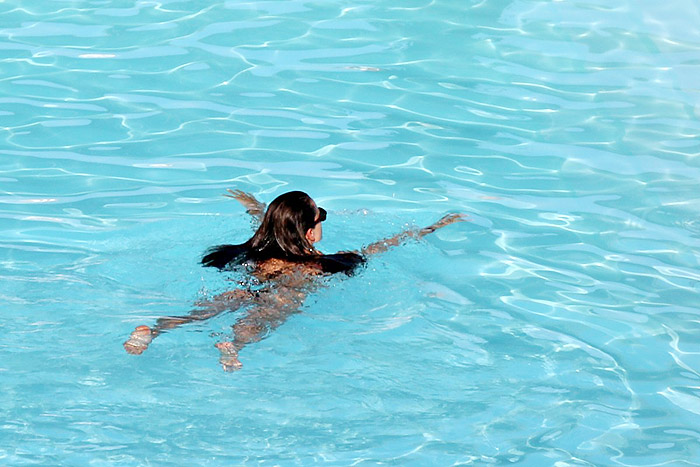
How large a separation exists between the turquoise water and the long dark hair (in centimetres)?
27

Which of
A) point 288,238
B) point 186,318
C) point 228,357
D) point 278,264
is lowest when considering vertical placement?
Result: point 228,357

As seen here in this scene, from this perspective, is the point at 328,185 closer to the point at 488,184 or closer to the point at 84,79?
the point at 488,184

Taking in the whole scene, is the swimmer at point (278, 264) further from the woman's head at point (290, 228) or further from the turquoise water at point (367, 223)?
the turquoise water at point (367, 223)

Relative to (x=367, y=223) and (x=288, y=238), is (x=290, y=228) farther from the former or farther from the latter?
(x=367, y=223)

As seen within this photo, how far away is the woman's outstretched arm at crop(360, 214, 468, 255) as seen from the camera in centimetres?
596

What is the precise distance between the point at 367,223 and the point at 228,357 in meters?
1.90

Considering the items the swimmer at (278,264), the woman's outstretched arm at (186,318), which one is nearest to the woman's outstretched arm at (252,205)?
the swimmer at (278,264)

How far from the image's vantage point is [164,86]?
8492 millimetres

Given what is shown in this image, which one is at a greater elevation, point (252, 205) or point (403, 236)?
point (252, 205)

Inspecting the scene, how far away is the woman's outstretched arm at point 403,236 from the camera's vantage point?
19.6 feet

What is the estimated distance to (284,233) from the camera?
5531mm

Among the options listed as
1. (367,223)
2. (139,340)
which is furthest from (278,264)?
(367,223)

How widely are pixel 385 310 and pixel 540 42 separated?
4.71 m

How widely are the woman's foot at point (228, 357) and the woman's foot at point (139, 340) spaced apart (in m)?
0.35
